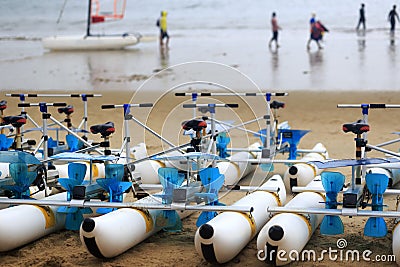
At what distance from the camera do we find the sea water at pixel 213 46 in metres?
19.9

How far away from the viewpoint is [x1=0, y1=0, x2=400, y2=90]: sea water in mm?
19859

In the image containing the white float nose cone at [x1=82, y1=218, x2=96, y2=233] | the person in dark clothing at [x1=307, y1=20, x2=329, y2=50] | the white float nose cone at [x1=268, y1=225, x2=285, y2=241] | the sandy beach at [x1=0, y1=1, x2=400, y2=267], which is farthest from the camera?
the person in dark clothing at [x1=307, y1=20, x2=329, y2=50]

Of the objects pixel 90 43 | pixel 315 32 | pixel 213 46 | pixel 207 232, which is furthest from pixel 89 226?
pixel 213 46

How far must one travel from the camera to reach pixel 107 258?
18.6 ft

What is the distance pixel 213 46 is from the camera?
89.7ft

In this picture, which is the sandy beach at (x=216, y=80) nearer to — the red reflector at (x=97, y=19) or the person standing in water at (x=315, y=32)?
the person standing in water at (x=315, y=32)

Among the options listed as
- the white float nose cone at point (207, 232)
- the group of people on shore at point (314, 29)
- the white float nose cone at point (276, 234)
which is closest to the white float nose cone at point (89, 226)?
the white float nose cone at point (207, 232)

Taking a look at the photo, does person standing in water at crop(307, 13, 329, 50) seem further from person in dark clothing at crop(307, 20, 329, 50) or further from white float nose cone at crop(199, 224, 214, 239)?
white float nose cone at crop(199, 224, 214, 239)

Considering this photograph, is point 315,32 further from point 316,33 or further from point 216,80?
point 216,80

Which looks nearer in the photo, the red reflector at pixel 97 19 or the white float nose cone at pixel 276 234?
the white float nose cone at pixel 276 234

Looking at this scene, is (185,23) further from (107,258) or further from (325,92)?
(107,258)

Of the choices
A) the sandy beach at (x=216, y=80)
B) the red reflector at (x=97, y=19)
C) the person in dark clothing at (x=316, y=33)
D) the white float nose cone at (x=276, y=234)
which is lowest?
the white float nose cone at (x=276, y=234)

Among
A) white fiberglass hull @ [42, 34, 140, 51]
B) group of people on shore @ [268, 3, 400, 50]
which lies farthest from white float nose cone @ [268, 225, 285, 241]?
white fiberglass hull @ [42, 34, 140, 51]

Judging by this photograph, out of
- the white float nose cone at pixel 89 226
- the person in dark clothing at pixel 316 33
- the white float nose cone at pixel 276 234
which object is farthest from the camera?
the person in dark clothing at pixel 316 33
